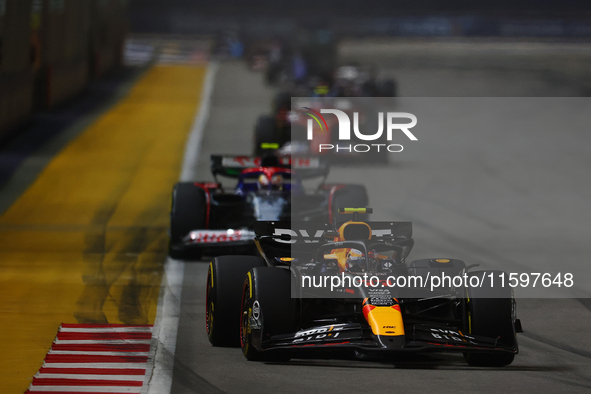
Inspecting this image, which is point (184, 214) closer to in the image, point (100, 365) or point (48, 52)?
point (100, 365)

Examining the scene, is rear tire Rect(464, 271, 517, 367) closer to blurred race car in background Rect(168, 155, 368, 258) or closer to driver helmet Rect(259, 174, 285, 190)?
blurred race car in background Rect(168, 155, 368, 258)

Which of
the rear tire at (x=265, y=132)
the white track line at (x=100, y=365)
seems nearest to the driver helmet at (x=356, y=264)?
the white track line at (x=100, y=365)

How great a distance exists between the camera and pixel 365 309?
768 centimetres

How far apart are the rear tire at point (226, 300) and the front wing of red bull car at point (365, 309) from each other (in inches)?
0.7

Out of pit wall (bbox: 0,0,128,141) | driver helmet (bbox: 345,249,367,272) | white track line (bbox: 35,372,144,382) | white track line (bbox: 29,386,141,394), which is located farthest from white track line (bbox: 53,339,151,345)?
pit wall (bbox: 0,0,128,141)

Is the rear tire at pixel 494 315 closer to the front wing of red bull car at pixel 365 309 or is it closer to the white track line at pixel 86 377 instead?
the front wing of red bull car at pixel 365 309

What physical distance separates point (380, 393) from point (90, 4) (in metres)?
37.0

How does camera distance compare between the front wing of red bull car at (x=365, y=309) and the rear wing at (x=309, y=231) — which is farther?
the rear wing at (x=309, y=231)

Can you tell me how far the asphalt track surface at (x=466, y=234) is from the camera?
7621mm

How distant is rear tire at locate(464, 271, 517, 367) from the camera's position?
25.8ft

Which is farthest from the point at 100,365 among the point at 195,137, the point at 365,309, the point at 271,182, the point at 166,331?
the point at 195,137

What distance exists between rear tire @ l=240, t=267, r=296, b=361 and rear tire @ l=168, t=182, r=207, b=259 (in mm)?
4874

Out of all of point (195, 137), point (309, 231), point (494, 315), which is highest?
point (309, 231)

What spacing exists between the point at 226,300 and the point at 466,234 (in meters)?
7.44
